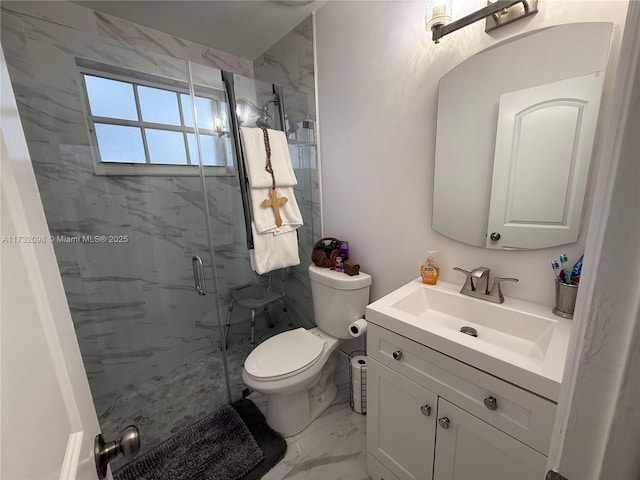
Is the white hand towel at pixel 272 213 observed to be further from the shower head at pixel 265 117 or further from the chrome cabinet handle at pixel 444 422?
the chrome cabinet handle at pixel 444 422

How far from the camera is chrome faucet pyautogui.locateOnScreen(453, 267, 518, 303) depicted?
1073 mm

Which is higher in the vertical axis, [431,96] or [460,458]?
[431,96]

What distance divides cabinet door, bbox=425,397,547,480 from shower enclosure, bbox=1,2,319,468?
1.23m

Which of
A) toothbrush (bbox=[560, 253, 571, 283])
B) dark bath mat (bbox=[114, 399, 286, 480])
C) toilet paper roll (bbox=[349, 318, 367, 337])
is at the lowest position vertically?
dark bath mat (bbox=[114, 399, 286, 480])

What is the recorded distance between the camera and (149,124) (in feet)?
5.59

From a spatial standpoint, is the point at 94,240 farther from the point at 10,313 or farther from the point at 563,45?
the point at 563,45

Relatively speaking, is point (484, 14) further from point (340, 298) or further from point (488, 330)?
point (340, 298)

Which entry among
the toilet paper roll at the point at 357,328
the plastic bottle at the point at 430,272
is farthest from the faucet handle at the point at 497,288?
the toilet paper roll at the point at 357,328

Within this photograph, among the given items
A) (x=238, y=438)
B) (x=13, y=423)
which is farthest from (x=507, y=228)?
(x=238, y=438)

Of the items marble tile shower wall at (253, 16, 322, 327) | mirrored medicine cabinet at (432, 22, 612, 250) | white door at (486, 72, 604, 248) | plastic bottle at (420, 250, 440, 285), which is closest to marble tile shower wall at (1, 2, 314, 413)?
marble tile shower wall at (253, 16, 322, 327)

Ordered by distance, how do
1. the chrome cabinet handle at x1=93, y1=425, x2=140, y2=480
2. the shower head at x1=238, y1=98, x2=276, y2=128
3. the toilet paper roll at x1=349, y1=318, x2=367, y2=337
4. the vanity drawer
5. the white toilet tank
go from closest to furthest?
the chrome cabinet handle at x1=93, y1=425, x2=140, y2=480 → the vanity drawer → the toilet paper roll at x1=349, y1=318, x2=367, y2=337 → the white toilet tank → the shower head at x1=238, y1=98, x2=276, y2=128

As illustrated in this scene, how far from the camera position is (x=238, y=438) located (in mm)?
1449

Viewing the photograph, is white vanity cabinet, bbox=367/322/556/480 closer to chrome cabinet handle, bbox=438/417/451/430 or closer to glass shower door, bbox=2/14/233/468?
chrome cabinet handle, bbox=438/417/451/430

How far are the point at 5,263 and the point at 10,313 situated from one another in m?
0.06
